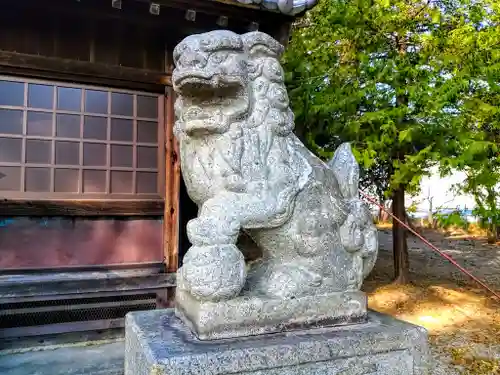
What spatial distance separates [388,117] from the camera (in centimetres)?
496

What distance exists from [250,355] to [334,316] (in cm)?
51

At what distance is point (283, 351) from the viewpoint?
70.4 inches

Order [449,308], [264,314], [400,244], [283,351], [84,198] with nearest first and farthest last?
[283,351], [264,314], [84,198], [449,308], [400,244]

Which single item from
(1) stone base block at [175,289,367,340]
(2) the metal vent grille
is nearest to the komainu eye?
(1) stone base block at [175,289,367,340]

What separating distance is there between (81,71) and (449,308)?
17.6 ft

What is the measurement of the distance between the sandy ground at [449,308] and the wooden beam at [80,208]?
309 cm

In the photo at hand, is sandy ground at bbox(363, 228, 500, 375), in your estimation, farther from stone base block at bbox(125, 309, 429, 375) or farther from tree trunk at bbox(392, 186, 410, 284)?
stone base block at bbox(125, 309, 429, 375)

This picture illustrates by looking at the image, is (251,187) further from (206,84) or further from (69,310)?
(69,310)

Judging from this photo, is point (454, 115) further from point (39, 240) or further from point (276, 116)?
point (39, 240)

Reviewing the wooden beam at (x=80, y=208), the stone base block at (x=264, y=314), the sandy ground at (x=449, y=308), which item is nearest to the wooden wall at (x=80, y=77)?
the wooden beam at (x=80, y=208)

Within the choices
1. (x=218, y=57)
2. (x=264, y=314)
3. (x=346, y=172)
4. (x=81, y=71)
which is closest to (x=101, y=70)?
(x=81, y=71)

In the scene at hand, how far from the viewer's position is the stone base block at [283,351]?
1682 mm

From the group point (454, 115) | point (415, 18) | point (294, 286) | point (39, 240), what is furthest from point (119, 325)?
point (415, 18)

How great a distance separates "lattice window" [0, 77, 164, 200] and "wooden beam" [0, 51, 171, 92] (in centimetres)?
12
